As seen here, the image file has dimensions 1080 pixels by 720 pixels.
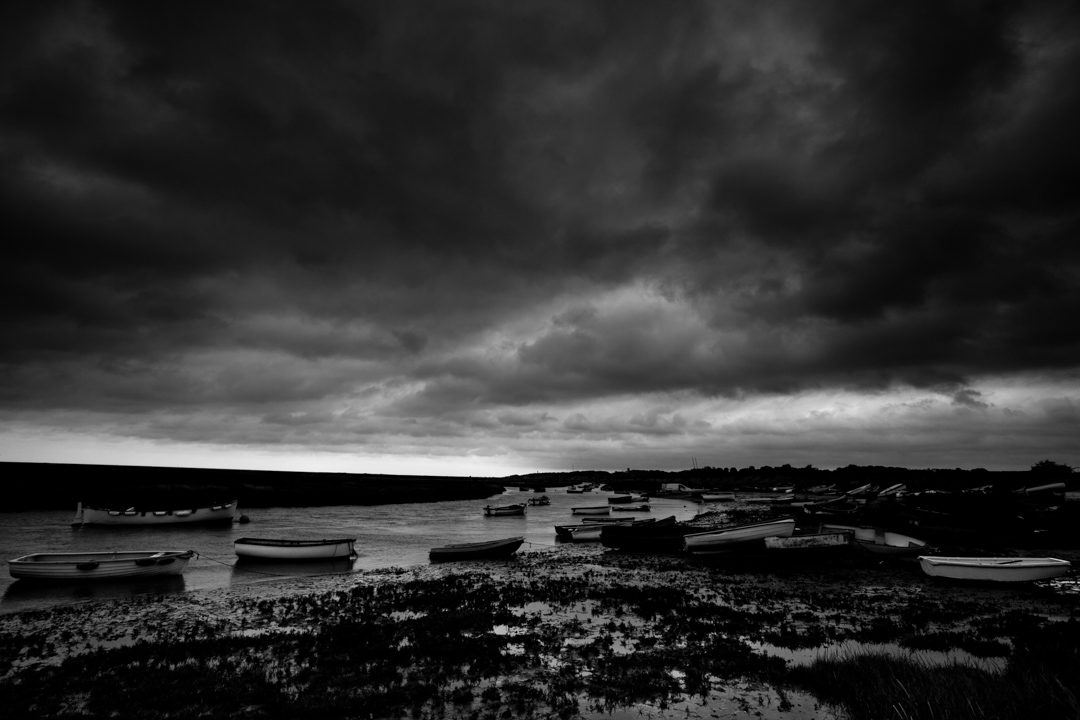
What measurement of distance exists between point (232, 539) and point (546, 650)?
132 ft

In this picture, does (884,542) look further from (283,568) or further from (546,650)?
(283,568)

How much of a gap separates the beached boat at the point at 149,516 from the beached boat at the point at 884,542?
5503 centimetres

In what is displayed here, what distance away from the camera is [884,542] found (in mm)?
34625

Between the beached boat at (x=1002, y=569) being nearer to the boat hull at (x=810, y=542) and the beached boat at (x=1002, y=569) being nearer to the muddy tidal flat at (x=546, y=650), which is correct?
the muddy tidal flat at (x=546, y=650)

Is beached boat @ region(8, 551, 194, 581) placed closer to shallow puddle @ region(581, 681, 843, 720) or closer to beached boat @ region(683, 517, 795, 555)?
shallow puddle @ region(581, 681, 843, 720)

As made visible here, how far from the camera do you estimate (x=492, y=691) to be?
11.1m

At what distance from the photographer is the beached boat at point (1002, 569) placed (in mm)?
21766

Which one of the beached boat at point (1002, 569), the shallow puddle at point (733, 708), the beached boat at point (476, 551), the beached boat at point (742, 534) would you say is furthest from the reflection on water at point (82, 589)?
the beached boat at point (1002, 569)

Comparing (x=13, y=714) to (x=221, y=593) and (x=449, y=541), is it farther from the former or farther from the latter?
(x=449, y=541)

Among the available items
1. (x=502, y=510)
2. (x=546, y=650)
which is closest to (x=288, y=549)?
(x=546, y=650)

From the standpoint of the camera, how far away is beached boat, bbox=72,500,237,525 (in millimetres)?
50562

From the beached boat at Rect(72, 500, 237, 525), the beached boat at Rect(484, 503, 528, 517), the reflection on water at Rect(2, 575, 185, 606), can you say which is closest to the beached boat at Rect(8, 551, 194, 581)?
the reflection on water at Rect(2, 575, 185, 606)

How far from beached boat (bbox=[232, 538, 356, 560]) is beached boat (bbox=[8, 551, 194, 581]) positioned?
4.42 m

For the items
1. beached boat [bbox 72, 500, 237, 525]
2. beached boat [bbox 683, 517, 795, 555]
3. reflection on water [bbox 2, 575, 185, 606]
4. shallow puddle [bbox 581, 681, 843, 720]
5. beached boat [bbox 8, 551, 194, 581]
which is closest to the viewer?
shallow puddle [bbox 581, 681, 843, 720]
